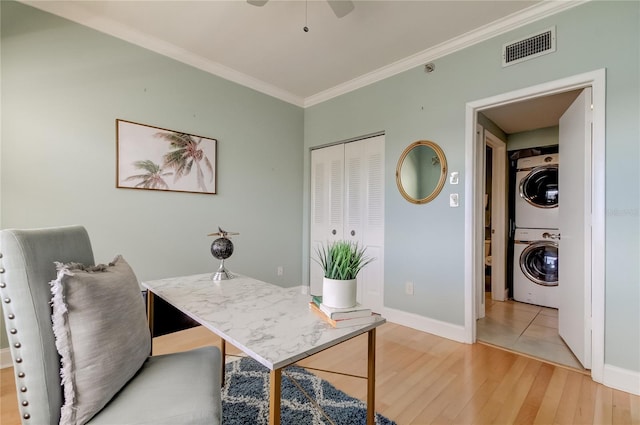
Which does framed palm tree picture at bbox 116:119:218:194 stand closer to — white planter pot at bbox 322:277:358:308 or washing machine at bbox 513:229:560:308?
white planter pot at bbox 322:277:358:308

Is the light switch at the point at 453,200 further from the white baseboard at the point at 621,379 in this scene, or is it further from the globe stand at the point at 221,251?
the globe stand at the point at 221,251

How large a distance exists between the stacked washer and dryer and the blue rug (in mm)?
3112

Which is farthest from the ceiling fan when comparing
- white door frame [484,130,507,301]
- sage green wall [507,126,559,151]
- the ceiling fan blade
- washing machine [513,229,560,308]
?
washing machine [513,229,560,308]

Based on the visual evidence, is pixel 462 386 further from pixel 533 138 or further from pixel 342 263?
pixel 533 138

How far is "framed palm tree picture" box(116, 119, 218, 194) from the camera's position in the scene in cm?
242

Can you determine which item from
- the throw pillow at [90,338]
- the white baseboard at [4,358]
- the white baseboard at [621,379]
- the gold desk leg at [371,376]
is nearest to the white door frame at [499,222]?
the white baseboard at [621,379]

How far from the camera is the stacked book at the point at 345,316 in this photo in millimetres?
1041

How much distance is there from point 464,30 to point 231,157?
249 cm

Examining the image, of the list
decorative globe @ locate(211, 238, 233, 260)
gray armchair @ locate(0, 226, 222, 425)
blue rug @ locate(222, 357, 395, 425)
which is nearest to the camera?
gray armchair @ locate(0, 226, 222, 425)

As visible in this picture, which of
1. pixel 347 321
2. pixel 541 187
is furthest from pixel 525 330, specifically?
pixel 347 321

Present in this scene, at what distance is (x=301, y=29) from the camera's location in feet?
7.82

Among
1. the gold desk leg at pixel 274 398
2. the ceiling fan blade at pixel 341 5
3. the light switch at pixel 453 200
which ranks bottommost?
the gold desk leg at pixel 274 398

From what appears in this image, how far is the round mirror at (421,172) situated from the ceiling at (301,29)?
2.77ft

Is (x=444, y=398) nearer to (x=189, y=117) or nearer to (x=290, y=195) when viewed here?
(x=290, y=195)
